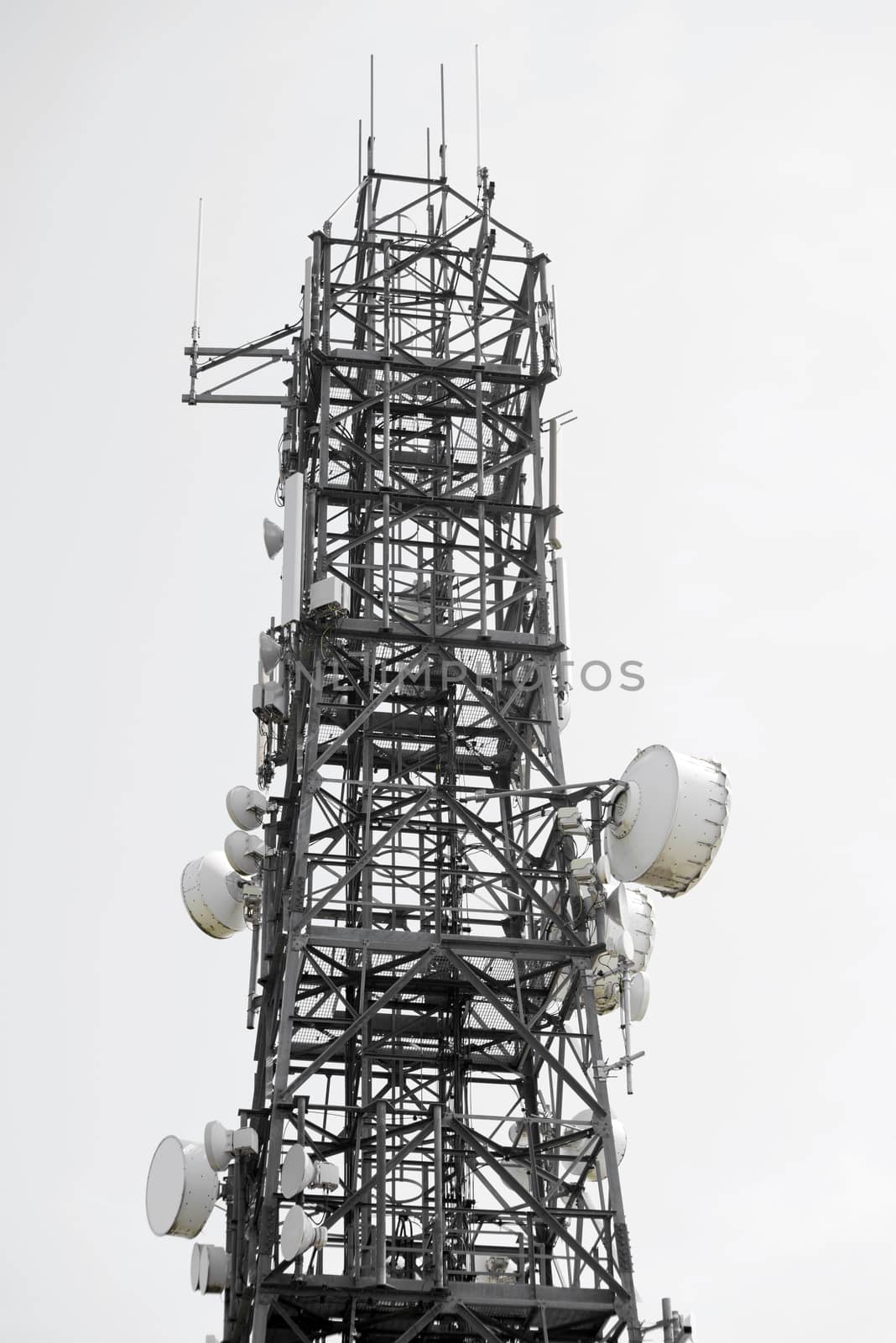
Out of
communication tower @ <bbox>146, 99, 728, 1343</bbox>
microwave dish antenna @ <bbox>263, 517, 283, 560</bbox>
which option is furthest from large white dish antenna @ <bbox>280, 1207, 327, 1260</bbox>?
microwave dish antenna @ <bbox>263, 517, 283, 560</bbox>

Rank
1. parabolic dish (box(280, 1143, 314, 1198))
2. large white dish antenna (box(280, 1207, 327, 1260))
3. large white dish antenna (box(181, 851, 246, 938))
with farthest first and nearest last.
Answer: large white dish antenna (box(181, 851, 246, 938)) → parabolic dish (box(280, 1143, 314, 1198)) → large white dish antenna (box(280, 1207, 327, 1260))

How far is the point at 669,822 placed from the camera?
31.7 metres

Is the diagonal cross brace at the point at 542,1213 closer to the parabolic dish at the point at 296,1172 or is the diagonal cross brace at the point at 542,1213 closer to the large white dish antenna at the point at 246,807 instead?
the parabolic dish at the point at 296,1172

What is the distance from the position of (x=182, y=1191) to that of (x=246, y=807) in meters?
6.37

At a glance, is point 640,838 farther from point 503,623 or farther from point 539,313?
point 539,313

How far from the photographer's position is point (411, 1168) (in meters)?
34.4

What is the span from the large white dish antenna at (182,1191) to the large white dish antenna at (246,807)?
5.33 m

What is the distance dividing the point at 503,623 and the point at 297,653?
4.77m

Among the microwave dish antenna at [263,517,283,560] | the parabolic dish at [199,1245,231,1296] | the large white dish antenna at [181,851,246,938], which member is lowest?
the parabolic dish at [199,1245,231,1296]

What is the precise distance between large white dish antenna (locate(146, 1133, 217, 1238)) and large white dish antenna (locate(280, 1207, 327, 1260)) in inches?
126

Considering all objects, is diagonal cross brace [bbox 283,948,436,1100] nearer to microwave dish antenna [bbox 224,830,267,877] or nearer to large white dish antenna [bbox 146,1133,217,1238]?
large white dish antenna [bbox 146,1133,217,1238]

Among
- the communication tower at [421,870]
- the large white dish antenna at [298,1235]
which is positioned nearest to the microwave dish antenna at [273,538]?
the communication tower at [421,870]

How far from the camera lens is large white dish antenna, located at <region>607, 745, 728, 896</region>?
3169 cm

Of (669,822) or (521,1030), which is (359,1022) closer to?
(521,1030)
